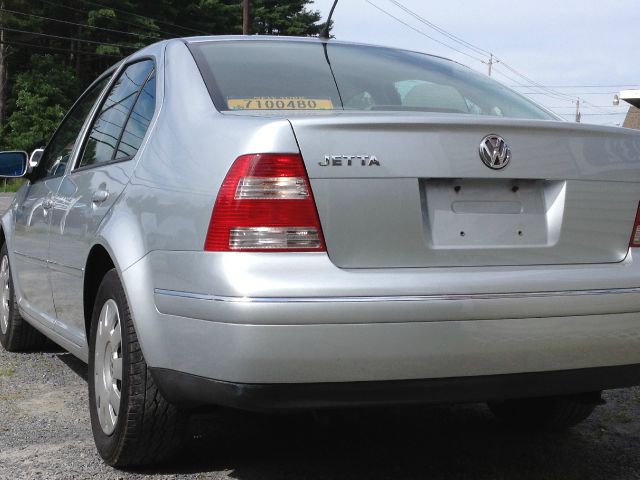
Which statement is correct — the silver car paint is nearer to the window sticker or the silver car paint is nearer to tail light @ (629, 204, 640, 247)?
tail light @ (629, 204, 640, 247)

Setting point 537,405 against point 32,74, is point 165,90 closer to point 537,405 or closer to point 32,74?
point 537,405

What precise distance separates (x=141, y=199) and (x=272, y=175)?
665mm

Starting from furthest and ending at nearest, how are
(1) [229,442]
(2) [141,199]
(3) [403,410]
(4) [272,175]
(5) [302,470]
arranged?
(3) [403,410]
(1) [229,442]
(5) [302,470]
(2) [141,199]
(4) [272,175]

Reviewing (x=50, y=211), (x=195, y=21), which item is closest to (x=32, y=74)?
(x=195, y=21)

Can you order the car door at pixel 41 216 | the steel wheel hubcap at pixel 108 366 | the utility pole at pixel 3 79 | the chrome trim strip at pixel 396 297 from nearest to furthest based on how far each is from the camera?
1. the chrome trim strip at pixel 396 297
2. the steel wheel hubcap at pixel 108 366
3. the car door at pixel 41 216
4. the utility pole at pixel 3 79

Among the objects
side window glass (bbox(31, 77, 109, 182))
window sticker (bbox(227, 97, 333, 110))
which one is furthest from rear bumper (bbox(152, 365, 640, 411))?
side window glass (bbox(31, 77, 109, 182))

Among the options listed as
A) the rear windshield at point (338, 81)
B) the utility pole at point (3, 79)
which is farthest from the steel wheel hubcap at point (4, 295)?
the utility pole at point (3, 79)

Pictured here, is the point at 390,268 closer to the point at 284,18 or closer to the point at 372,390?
the point at 372,390

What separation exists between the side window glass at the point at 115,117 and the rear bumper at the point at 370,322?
980mm

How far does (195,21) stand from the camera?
5088cm

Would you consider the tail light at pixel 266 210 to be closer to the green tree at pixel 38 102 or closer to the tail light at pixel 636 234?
the tail light at pixel 636 234

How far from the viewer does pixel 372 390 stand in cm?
269

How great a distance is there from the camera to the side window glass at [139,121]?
11.4ft

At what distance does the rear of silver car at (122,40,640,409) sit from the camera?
8.63ft
